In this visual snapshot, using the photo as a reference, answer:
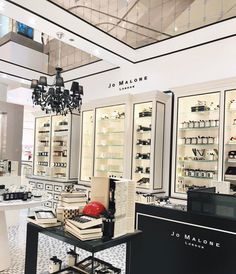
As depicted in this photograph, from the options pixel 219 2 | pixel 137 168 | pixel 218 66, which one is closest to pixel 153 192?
pixel 137 168

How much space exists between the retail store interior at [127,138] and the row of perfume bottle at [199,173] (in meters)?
0.02

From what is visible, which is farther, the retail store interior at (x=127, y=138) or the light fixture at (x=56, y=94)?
the light fixture at (x=56, y=94)

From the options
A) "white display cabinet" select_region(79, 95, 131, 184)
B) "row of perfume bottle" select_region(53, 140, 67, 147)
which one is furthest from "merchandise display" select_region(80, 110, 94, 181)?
"row of perfume bottle" select_region(53, 140, 67, 147)

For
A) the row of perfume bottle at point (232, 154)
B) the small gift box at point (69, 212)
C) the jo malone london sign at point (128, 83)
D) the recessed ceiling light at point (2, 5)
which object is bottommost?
the small gift box at point (69, 212)

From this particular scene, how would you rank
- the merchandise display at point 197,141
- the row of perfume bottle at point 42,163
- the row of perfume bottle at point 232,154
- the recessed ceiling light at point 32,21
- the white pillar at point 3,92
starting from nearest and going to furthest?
1. the recessed ceiling light at point 32,21
2. the row of perfume bottle at point 232,154
3. the merchandise display at point 197,141
4. the row of perfume bottle at point 42,163
5. the white pillar at point 3,92

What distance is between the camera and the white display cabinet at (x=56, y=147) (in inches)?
285

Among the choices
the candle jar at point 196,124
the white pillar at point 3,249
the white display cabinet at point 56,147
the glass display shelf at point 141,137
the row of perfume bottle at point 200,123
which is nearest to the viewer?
the white pillar at point 3,249

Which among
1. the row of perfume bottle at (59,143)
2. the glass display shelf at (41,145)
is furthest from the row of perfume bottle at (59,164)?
the row of perfume bottle at (59,143)

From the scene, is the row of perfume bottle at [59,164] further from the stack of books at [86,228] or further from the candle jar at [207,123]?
the stack of books at [86,228]

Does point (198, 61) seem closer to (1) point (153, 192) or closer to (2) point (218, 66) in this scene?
(2) point (218, 66)

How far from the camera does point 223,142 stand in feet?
14.6

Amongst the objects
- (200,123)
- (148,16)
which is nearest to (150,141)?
(200,123)

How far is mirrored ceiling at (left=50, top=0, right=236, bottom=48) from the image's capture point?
453 cm

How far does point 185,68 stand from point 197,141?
1.36 meters
